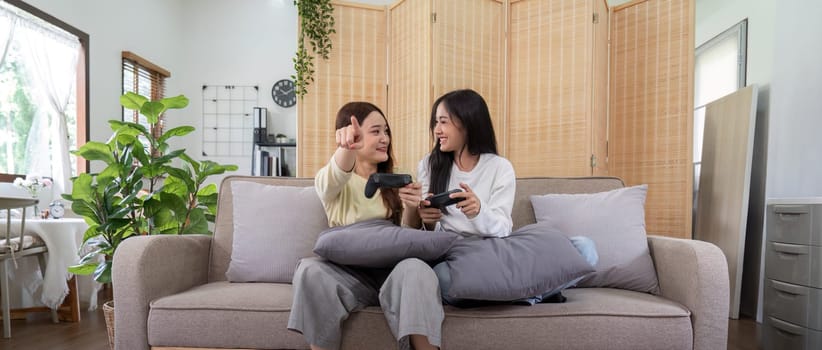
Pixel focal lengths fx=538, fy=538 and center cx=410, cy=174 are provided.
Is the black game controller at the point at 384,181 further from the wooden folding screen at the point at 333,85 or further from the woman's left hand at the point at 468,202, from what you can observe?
the wooden folding screen at the point at 333,85

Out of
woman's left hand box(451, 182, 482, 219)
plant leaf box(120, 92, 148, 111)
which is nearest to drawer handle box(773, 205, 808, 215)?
woman's left hand box(451, 182, 482, 219)

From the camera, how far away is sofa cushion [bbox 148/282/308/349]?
4.99ft

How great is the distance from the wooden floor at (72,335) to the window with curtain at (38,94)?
139 centimetres

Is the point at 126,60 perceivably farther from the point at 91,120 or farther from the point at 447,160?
the point at 447,160

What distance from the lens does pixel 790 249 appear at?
7.54ft

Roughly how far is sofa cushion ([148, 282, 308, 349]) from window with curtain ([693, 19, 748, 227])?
11.1 feet

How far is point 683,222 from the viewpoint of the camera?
123 inches

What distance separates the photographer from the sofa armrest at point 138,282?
1555mm

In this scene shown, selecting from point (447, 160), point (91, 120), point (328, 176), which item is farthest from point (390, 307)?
point (91, 120)

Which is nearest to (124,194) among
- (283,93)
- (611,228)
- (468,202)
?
(468,202)

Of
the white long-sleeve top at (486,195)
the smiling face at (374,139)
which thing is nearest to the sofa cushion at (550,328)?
the white long-sleeve top at (486,195)

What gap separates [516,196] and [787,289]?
4.17 ft

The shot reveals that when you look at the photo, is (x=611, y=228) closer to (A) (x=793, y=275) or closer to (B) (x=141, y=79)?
(A) (x=793, y=275)

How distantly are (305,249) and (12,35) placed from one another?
10.8 ft
